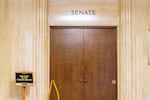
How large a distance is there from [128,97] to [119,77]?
0.41 meters

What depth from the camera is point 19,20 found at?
4.06m

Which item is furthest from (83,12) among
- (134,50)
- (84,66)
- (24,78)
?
(24,78)

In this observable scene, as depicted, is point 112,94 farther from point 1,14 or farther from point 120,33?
point 1,14

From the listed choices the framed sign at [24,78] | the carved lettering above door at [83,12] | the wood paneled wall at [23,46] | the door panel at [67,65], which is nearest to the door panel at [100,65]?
the door panel at [67,65]

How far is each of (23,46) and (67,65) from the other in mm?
927

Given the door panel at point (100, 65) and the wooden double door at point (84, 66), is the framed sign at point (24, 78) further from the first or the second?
the door panel at point (100, 65)

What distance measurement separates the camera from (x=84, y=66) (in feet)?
14.0

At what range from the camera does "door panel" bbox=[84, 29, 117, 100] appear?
425cm

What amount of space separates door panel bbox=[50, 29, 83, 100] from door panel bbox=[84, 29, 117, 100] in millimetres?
157

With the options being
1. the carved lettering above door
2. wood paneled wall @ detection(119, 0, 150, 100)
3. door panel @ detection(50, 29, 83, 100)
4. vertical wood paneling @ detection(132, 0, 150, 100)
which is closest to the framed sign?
door panel @ detection(50, 29, 83, 100)

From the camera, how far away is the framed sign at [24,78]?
3.71m

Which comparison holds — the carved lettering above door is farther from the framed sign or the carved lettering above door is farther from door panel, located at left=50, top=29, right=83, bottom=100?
the framed sign

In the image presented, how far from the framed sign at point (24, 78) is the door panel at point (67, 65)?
59cm

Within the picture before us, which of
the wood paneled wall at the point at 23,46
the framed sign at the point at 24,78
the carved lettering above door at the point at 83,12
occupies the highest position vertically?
the carved lettering above door at the point at 83,12
